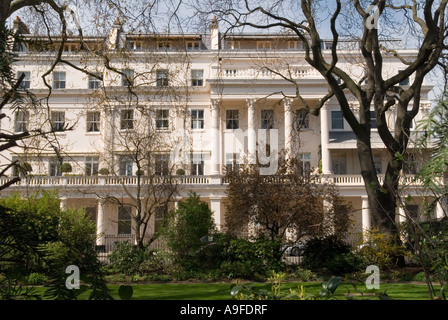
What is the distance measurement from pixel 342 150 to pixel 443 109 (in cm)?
3943

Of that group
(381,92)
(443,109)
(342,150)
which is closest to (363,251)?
(381,92)

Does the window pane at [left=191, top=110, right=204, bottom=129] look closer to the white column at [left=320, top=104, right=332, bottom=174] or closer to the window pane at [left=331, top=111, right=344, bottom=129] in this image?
the white column at [left=320, top=104, right=332, bottom=174]

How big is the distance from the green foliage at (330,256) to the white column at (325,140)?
20.8 m

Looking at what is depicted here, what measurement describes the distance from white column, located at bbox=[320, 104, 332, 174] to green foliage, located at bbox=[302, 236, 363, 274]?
20.8 metres

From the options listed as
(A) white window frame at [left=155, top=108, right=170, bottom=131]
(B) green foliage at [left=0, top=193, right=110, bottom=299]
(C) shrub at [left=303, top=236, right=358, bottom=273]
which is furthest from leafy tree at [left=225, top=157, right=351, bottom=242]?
(B) green foliage at [left=0, top=193, right=110, bottom=299]

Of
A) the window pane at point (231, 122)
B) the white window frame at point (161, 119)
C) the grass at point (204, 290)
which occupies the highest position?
the window pane at point (231, 122)

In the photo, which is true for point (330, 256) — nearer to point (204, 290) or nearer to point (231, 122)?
point (204, 290)

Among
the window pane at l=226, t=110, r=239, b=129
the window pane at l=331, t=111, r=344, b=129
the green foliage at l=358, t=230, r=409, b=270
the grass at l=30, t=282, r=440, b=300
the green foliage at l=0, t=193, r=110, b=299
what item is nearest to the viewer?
the green foliage at l=0, t=193, r=110, b=299

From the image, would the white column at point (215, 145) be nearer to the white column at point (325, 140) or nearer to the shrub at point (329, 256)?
the white column at point (325, 140)

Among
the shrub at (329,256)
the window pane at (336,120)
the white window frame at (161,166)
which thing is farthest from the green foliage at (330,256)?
the window pane at (336,120)

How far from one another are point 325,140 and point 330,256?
2261cm

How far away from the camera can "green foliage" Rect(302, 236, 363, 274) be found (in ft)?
52.0

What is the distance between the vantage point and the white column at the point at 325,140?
37.6 m
